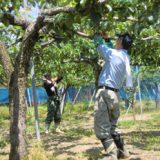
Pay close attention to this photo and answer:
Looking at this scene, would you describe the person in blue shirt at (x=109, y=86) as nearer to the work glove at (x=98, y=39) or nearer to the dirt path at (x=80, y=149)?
the work glove at (x=98, y=39)

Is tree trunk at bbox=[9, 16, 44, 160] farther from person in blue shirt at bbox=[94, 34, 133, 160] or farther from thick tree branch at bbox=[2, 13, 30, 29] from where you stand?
person in blue shirt at bbox=[94, 34, 133, 160]

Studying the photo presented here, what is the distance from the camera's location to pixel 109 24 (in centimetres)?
631

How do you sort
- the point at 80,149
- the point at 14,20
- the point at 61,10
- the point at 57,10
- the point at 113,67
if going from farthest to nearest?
the point at 80,149 → the point at 14,20 → the point at 113,67 → the point at 57,10 → the point at 61,10

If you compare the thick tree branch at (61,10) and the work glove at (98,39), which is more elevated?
the thick tree branch at (61,10)

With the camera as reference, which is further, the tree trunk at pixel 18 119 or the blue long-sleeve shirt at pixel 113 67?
the tree trunk at pixel 18 119

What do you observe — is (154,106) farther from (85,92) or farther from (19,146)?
(19,146)

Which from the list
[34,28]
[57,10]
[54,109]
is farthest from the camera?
[54,109]

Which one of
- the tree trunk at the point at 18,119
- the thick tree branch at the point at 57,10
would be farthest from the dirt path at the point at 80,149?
the thick tree branch at the point at 57,10

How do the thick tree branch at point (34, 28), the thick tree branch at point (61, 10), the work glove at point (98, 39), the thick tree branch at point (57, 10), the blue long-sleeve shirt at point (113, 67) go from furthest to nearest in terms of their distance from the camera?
the thick tree branch at point (34, 28), the blue long-sleeve shirt at point (113, 67), the work glove at point (98, 39), the thick tree branch at point (57, 10), the thick tree branch at point (61, 10)

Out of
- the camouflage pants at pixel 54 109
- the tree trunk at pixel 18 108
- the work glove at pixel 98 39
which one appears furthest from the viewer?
the camouflage pants at pixel 54 109

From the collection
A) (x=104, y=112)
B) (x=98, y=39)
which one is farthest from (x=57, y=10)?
(x=104, y=112)

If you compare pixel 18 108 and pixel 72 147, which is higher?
pixel 18 108

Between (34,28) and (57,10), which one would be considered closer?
(57,10)

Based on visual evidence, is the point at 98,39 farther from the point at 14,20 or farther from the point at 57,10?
the point at 14,20
